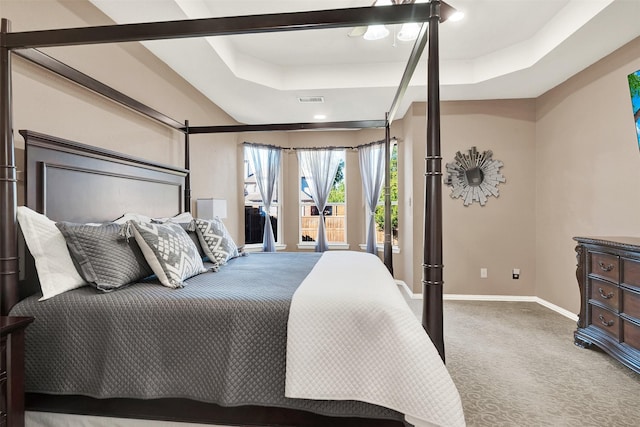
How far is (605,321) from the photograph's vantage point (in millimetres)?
2613

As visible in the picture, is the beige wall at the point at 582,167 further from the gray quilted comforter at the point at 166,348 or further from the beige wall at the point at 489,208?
the gray quilted comforter at the point at 166,348

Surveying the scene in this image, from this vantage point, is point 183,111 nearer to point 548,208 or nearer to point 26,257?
point 26,257

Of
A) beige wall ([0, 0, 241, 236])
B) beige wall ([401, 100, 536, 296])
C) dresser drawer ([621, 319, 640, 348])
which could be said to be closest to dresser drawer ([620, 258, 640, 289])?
dresser drawer ([621, 319, 640, 348])

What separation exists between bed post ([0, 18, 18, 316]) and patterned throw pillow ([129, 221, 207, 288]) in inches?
19.9

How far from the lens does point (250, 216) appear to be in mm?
5500

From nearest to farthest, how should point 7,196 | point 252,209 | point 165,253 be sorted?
1. point 7,196
2. point 165,253
3. point 252,209

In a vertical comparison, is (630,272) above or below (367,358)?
above

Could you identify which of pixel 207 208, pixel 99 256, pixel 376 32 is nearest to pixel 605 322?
pixel 376 32

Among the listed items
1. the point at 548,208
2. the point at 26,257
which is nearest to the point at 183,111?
the point at 26,257

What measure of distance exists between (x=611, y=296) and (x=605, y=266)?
224mm

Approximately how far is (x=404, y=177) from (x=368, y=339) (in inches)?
153

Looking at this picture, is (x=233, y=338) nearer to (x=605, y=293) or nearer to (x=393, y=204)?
(x=605, y=293)

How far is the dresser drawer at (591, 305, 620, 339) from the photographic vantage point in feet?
8.20

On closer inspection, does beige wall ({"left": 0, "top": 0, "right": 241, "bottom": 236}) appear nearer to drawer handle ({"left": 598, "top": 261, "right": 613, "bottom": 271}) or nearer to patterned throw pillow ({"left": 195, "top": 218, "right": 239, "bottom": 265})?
patterned throw pillow ({"left": 195, "top": 218, "right": 239, "bottom": 265})
